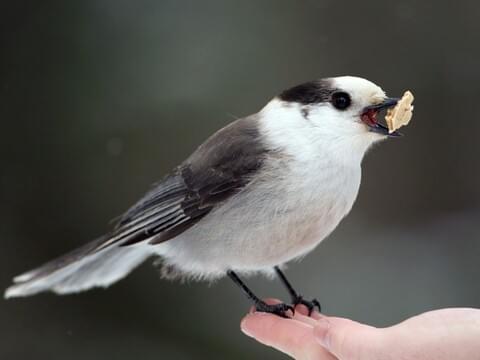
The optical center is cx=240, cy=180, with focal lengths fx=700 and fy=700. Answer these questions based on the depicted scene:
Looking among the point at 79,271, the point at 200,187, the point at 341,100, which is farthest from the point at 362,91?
the point at 79,271

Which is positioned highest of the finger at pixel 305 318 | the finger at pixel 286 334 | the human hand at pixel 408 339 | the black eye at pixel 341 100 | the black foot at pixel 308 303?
the black eye at pixel 341 100

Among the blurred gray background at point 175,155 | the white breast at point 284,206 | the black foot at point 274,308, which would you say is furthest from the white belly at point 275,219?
the blurred gray background at point 175,155

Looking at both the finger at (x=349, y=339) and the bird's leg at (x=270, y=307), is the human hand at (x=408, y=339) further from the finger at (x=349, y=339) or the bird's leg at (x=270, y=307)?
the bird's leg at (x=270, y=307)

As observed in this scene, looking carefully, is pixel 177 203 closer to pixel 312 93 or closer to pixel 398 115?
pixel 312 93

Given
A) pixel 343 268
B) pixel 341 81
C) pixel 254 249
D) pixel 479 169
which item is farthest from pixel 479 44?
pixel 254 249

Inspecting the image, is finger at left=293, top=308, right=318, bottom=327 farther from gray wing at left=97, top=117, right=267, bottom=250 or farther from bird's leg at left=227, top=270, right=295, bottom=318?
gray wing at left=97, top=117, right=267, bottom=250
